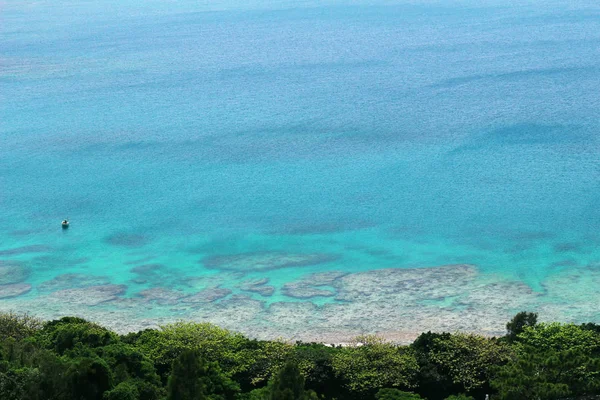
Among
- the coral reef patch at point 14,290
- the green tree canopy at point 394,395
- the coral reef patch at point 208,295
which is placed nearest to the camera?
the green tree canopy at point 394,395

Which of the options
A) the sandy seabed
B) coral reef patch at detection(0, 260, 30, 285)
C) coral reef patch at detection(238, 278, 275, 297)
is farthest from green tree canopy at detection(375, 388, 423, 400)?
coral reef patch at detection(0, 260, 30, 285)

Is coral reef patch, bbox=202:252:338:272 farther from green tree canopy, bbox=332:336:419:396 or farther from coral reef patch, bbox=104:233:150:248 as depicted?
green tree canopy, bbox=332:336:419:396

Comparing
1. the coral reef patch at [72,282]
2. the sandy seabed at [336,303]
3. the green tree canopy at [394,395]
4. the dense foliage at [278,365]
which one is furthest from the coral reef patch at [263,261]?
the green tree canopy at [394,395]

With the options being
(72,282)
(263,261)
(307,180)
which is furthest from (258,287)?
(307,180)

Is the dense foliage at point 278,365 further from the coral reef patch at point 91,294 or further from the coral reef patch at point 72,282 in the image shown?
the coral reef patch at point 72,282

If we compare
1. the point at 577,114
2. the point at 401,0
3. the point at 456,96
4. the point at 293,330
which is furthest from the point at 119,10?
the point at 293,330
